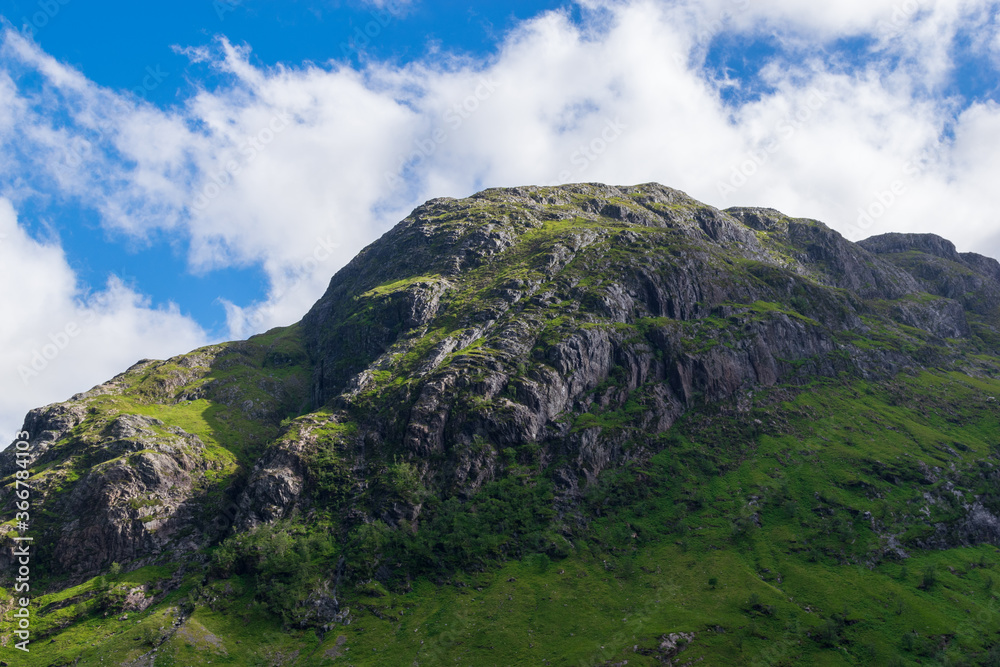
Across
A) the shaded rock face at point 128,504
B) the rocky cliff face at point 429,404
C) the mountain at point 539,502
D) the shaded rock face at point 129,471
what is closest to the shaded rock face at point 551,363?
the rocky cliff face at point 429,404

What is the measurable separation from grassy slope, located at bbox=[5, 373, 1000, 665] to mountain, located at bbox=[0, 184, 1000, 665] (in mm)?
508

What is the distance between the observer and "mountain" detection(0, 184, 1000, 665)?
95.4 m

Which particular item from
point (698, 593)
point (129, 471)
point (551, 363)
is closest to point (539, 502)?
point (698, 593)

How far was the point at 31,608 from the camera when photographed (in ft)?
341

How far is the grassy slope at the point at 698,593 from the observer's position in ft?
297

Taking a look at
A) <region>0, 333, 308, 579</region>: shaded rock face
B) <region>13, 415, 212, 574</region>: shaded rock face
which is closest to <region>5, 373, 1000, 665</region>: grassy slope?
<region>13, 415, 212, 574</region>: shaded rock face

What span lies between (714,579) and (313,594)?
256 feet

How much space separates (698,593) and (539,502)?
3797cm

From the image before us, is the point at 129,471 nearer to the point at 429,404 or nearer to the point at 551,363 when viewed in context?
the point at 429,404

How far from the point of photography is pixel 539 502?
125375mm

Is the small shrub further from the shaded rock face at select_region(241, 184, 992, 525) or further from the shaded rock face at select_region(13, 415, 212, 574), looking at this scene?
the shaded rock face at select_region(13, 415, 212, 574)

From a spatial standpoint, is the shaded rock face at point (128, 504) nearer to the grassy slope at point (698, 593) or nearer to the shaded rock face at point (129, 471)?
the shaded rock face at point (129, 471)

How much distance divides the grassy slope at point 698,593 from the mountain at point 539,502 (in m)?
0.51

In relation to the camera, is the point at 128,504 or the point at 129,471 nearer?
the point at 128,504
